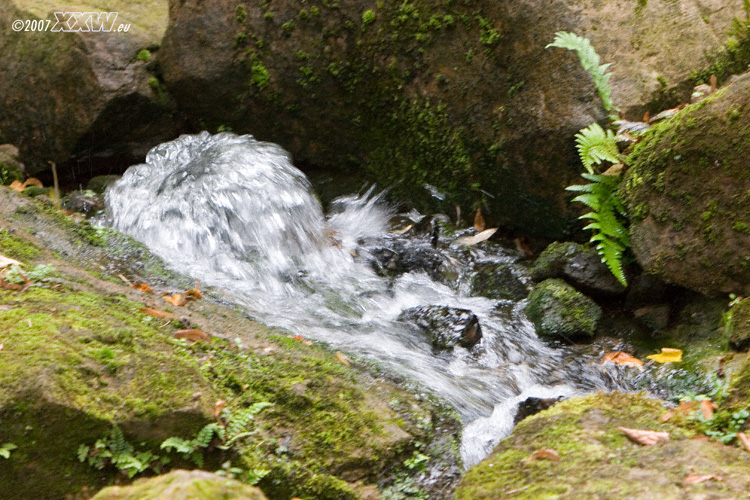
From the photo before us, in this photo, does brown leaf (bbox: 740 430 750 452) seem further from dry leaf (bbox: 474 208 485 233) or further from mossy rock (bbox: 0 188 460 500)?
dry leaf (bbox: 474 208 485 233)

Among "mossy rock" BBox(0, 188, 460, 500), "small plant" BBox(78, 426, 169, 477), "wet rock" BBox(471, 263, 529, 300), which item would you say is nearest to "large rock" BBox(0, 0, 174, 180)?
"mossy rock" BBox(0, 188, 460, 500)

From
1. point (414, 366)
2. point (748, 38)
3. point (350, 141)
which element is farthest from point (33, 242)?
point (748, 38)

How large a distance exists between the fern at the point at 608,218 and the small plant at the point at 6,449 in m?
3.72

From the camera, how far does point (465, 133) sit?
605 cm

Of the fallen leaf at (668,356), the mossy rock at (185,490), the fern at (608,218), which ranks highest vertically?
the fern at (608,218)

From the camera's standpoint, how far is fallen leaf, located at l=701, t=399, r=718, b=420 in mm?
2710

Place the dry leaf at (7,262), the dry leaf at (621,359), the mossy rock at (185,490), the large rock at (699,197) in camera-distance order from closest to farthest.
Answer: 1. the mossy rock at (185,490)
2. the dry leaf at (7,262)
3. the large rock at (699,197)
4. the dry leaf at (621,359)

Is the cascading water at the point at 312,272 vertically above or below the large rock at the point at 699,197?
below

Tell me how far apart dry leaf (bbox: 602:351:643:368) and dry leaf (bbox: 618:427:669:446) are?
201 centimetres

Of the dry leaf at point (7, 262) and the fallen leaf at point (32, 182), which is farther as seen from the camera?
the fallen leaf at point (32, 182)

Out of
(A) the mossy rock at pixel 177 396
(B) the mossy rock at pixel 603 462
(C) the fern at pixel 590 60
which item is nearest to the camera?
(B) the mossy rock at pixel 603 462

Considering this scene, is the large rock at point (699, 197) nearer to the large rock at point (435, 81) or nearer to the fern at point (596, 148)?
the fern at point (596, 148)

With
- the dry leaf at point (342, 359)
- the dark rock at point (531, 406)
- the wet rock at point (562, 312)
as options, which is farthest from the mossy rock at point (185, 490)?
the wet rock at point (562, 312)

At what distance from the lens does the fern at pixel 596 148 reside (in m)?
4.87
